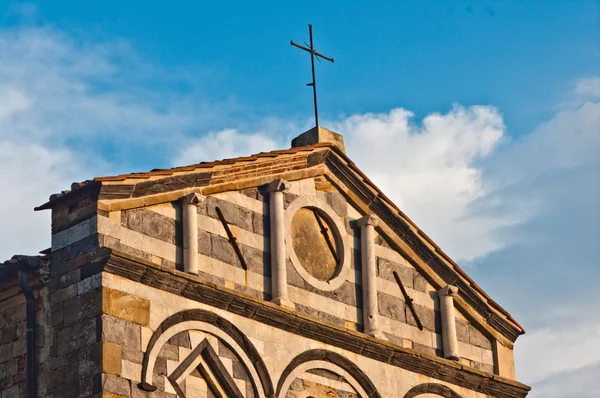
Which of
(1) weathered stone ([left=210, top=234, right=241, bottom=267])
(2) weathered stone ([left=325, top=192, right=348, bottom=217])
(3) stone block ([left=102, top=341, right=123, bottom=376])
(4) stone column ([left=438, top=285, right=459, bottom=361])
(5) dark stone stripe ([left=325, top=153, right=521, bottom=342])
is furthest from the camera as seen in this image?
(4) stone column ([left=438, top=285, right=459, bottom=361])

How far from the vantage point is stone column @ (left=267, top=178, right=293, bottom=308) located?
901 inches

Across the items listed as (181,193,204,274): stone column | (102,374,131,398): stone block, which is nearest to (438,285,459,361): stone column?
(181,193,204,274): stone column

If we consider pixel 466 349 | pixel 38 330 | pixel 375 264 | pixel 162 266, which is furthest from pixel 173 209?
pixel 466 349

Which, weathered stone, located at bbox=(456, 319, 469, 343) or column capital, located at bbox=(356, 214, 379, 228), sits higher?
column capital, located at bbox=(356, 214, 379, 228)

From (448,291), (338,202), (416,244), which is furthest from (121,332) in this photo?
(448,291)

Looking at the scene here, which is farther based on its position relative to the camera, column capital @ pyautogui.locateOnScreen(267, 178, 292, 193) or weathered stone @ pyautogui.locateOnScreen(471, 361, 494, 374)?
weathered stone @ pyautogui.locateOnScreen(471, 361, 494, 374)

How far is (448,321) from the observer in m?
25.7

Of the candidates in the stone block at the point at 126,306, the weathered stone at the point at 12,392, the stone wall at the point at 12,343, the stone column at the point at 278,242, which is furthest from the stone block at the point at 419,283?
the weathered stone at the point at 12,392

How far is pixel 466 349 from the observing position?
25938 millimetres

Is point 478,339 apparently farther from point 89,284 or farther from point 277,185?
point 89,284

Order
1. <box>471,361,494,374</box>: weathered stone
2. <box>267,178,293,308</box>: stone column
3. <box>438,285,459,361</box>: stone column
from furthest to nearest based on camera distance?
<box>471,361,494,374</box>: weathered stone
<box>438,285,459,361</box>: stone column
<box>267,178,293,308</box>: stone column

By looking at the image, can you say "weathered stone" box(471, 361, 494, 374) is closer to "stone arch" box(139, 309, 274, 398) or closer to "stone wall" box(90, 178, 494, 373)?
"stone wall" box(90, 178, 494, 373)

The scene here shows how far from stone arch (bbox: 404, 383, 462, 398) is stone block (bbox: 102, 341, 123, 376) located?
5702 mm

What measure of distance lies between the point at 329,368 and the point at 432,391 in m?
2.39
